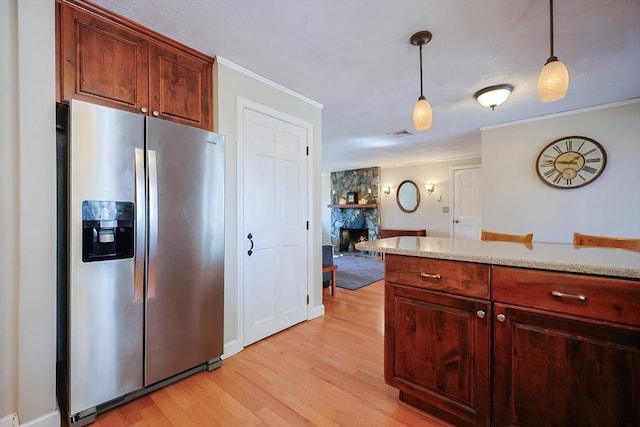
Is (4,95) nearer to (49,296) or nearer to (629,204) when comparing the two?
(49,296)

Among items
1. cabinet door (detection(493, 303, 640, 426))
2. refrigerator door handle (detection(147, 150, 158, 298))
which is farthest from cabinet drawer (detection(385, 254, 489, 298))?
refrigerator door handle (detection(147, 150, 158, 298))

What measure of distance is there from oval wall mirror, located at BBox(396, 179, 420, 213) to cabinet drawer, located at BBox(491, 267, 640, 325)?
232 inches

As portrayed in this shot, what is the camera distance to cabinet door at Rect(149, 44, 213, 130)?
1.93 metres

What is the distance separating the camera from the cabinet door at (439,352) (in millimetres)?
1318

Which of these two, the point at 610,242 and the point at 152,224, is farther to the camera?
the point at 610,242

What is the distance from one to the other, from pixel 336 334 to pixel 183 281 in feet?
4.95

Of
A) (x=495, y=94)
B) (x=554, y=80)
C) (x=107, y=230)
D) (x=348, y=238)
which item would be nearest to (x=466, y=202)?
(x=348, y=238)

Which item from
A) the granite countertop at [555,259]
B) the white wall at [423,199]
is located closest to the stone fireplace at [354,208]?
the white wall at [423,199]

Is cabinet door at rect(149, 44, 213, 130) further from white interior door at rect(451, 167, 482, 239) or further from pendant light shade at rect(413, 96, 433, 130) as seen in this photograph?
white interior door at rect(451, 167, 482, 239)

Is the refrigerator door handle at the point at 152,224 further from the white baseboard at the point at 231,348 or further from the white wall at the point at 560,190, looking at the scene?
the white wall at the point at 560,190

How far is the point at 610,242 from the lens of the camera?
185 cm

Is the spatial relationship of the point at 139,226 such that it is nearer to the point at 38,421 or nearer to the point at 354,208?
the point at 38,421

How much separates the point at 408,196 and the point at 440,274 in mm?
5925

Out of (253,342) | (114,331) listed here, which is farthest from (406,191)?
(114,331)
